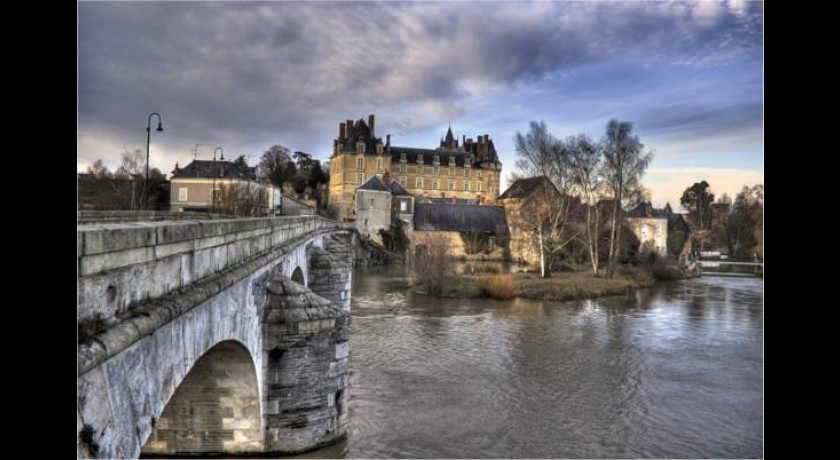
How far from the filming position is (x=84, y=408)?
9.73 ft

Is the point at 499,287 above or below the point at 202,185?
below

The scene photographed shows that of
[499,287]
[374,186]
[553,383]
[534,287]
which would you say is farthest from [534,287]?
[374,186]

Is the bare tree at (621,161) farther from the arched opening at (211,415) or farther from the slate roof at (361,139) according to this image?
the slate roof at (361,139)

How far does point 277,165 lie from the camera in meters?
79.2

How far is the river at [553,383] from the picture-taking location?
37.7 ft

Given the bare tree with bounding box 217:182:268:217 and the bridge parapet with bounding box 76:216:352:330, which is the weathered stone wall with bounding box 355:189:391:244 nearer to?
the bare tree with bounding box 217:182:268:217

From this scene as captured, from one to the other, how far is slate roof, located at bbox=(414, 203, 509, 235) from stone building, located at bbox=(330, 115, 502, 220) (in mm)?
10808

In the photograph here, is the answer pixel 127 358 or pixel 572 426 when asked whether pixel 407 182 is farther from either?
pixel 127 358

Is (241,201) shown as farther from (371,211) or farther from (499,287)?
(371,211)

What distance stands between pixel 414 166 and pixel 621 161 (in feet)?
152

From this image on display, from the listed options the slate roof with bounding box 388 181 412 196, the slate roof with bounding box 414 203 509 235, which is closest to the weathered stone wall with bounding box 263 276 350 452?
the slate roof with bounding box 414 203 509 235

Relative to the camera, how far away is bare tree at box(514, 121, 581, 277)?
3644cm
